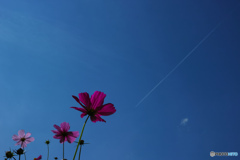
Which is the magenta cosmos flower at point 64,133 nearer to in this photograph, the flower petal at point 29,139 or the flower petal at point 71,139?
the flower petal at point 71,139

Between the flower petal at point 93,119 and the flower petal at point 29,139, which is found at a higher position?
the flower petal at point 29,139

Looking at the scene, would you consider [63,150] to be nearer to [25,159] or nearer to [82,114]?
[82,114]

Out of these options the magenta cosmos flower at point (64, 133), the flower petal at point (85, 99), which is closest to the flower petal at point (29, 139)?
the magenta cosmos flower at point (64, 133)

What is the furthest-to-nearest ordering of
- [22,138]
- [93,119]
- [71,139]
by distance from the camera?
[22,138]
[71,139]
[93,119]

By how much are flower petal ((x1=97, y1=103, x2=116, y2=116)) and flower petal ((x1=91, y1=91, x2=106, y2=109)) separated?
34 mm

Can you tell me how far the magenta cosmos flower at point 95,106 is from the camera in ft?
4.13

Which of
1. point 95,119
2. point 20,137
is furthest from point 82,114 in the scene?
point 20,137

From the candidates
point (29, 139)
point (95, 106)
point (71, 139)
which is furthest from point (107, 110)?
point (29, 139)

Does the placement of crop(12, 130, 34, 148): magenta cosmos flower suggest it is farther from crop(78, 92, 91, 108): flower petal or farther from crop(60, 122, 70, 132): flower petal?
crop(78, 92, 91, 108): flower petal

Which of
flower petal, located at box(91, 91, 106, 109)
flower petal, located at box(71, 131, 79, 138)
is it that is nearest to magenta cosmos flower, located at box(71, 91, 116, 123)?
flower petal, located at box(91, 91, 106, 109)

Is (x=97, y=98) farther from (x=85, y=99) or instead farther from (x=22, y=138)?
(x=22, y=138)

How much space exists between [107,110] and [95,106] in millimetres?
73

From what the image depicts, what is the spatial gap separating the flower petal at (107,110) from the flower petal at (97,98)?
0.03m

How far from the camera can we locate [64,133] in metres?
1.76
